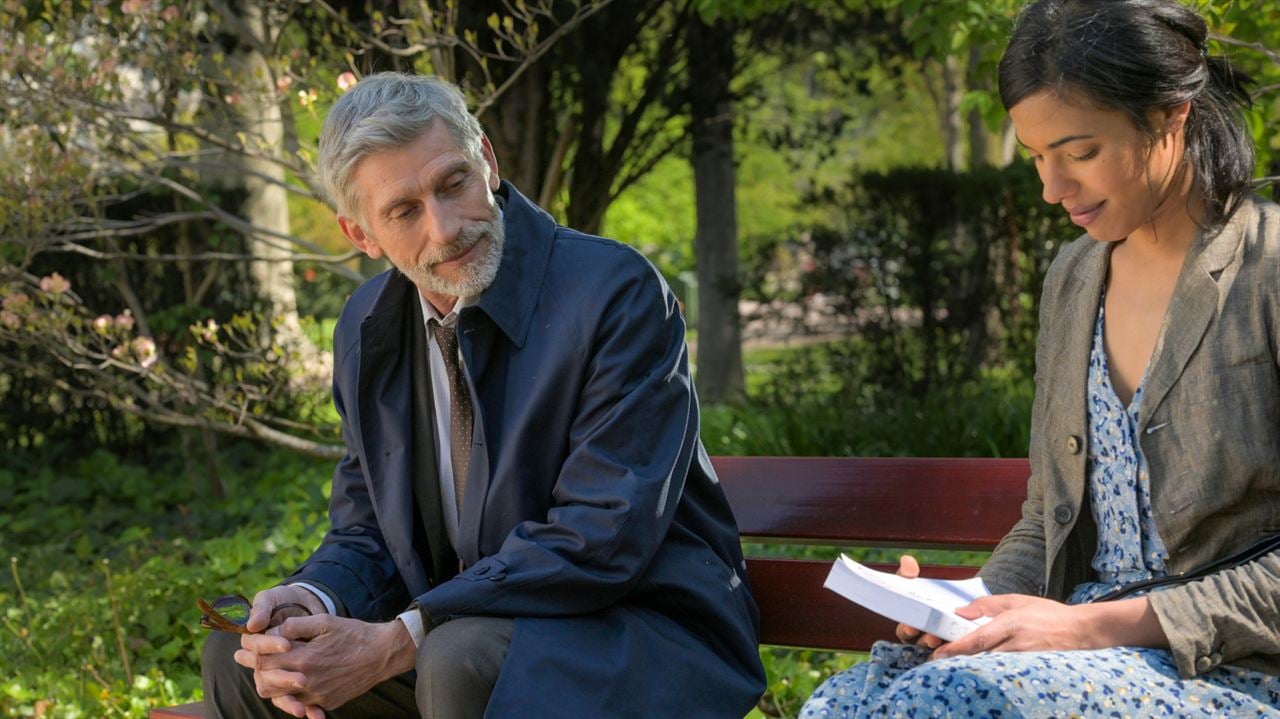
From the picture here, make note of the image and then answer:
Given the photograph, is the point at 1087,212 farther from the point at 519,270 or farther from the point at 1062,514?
the point at 519,270

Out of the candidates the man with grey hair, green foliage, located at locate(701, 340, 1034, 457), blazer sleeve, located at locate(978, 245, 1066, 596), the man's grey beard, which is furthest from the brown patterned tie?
green foliage, located at locate(701, 340, 1034, 457)

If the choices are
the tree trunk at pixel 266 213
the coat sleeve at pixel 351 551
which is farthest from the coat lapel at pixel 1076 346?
the tree trunk at pixel 266 213

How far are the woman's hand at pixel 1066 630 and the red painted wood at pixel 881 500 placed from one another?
0.89 metres

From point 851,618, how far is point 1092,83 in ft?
4.49

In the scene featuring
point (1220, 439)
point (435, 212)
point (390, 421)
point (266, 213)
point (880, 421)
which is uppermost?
point (435, 212)

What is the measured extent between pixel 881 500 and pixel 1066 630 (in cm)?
102

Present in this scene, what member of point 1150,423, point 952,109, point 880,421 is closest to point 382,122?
point 1150,423

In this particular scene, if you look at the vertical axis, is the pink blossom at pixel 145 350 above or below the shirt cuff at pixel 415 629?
below

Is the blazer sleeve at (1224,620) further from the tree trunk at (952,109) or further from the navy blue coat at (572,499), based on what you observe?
the tree trunk at (952,109)

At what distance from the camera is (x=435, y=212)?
304 cm

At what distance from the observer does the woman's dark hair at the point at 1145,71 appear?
2377 mm

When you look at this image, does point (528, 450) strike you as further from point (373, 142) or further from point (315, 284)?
point (315, 284)

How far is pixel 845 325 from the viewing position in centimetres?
902

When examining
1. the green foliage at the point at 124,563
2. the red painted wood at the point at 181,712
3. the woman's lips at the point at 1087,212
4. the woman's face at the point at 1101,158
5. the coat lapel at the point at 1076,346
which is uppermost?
the woman's face at the point at 1101,158
